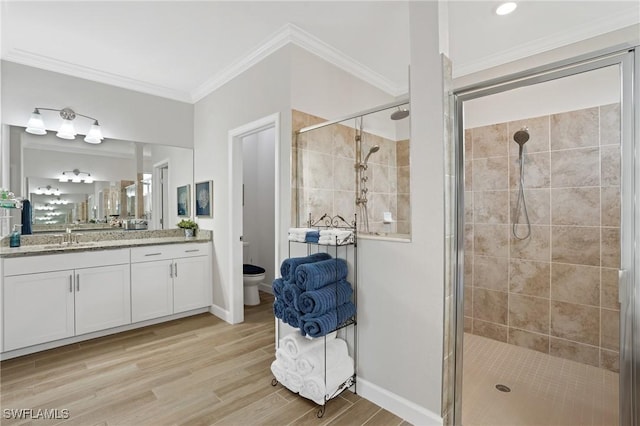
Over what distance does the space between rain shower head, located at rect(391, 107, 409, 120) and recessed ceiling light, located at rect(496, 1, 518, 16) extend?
1083 millimetres

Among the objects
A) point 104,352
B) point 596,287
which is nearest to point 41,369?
point 104,352

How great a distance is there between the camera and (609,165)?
1.74 meters

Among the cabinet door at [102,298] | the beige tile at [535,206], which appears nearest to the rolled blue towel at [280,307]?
the cabinet door at [102,298]

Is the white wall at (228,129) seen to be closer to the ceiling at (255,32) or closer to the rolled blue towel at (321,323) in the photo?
the ceiling at (255,32)

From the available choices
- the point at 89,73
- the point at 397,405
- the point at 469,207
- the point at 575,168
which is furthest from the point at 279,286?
the point at 89,73

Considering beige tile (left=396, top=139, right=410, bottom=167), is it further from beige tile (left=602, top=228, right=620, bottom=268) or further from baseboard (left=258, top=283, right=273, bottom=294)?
baseboard (left=258, top=283, right=273, bottom=294)

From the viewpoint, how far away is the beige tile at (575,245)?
6.77 feet

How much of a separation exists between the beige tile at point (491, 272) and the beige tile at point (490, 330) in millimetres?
333

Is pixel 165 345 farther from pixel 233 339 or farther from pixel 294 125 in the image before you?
pixel 294 125

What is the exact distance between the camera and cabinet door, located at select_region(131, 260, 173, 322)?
119 inches

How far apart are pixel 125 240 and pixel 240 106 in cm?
201

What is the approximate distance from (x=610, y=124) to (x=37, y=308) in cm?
434

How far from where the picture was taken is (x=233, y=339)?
282 centimetres

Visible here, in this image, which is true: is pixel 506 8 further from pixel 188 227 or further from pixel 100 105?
pixel 100 105
